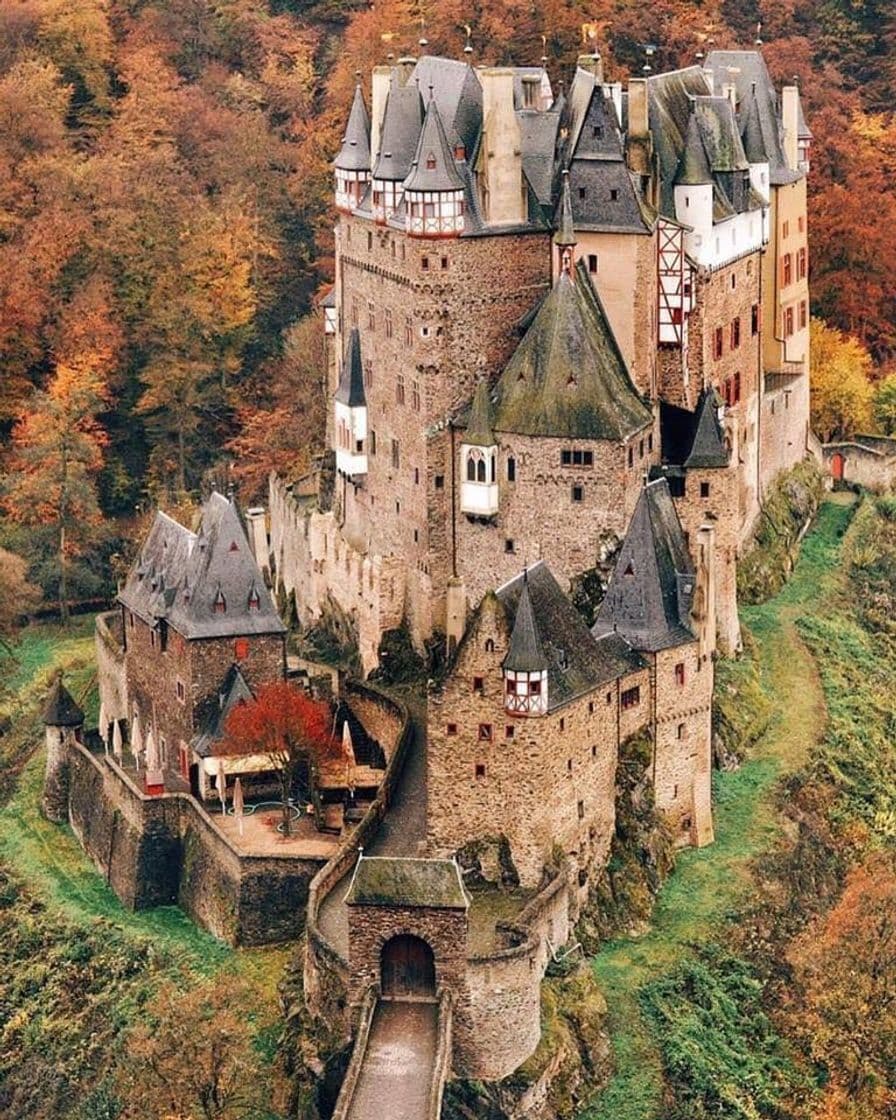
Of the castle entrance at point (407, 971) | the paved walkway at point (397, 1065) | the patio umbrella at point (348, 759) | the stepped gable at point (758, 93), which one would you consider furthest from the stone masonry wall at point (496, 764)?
the stepped gable at point (758, 93)

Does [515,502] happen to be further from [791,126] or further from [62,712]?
[791,126]

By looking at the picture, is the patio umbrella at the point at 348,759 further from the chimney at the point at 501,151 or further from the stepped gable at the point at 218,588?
the chimney at the point at 501,151

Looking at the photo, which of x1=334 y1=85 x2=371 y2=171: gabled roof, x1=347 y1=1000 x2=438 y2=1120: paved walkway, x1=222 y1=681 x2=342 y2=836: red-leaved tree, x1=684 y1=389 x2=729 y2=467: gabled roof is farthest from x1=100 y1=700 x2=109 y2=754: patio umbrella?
x1=347 y1=1000 x2=438 y2=1120: paved walkway

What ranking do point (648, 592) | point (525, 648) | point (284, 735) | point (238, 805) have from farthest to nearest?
point (238, 805) → point (284, 735) → point (648, 592) → point (525, 648)

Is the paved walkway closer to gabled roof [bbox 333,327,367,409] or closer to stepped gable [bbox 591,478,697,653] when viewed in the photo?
stepped gable [bbox 591,478,697,653]

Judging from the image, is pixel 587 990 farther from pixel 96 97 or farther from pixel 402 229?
pixel 96 97

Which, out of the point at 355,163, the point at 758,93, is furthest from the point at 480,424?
the point at 758,93
